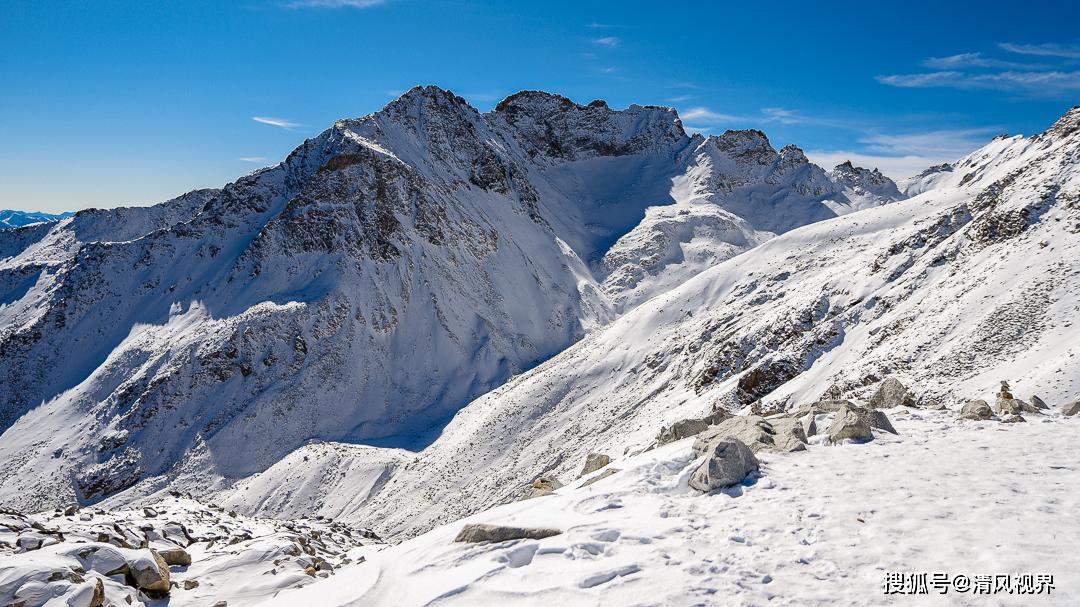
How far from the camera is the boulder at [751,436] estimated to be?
44.2ft

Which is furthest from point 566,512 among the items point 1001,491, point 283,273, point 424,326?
point 283,273

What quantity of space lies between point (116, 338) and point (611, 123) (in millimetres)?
100130

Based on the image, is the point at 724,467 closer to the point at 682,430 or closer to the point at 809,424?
the point at 809,424

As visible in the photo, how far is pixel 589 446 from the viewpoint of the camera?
136 ft

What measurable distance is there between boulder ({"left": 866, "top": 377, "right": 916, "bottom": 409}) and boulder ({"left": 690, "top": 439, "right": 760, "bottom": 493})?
26.4ft

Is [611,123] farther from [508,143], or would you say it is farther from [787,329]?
[787,329]

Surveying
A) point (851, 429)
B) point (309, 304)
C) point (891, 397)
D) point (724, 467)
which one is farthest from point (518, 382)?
point (724, 467)

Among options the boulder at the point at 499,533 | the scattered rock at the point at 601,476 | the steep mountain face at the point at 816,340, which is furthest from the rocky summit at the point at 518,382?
the scattered rock at the point at 601,476

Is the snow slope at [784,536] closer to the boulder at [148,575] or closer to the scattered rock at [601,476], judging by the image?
the scattered rock at [601,476]

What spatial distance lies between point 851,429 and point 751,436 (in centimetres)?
220

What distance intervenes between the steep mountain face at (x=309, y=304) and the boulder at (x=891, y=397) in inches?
1462

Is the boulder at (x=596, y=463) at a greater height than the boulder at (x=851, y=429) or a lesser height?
lesser

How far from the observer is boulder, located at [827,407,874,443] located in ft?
45.0

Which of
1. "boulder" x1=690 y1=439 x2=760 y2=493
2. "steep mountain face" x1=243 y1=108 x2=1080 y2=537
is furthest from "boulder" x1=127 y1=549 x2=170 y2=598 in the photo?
"steep mountain face" x1=243 y1=108 x2=1080 y2=537
